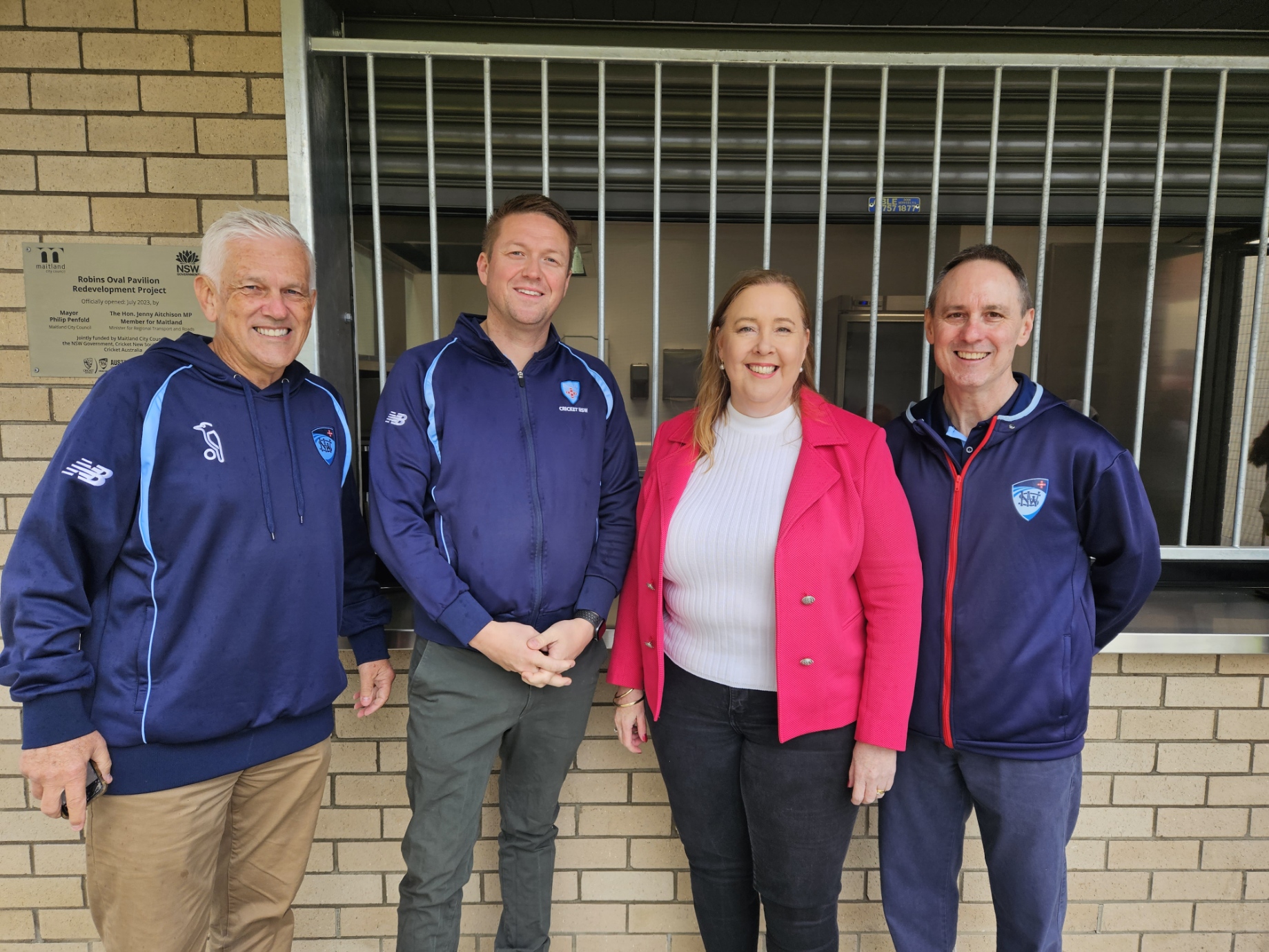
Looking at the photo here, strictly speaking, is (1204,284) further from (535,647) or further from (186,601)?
(186,601)

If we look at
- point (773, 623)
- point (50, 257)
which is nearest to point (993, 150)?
point (773, 623)

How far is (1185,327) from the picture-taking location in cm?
407

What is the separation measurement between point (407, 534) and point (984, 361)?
51.8 inches

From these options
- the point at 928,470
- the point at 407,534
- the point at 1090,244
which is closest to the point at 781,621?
the point at 928,470

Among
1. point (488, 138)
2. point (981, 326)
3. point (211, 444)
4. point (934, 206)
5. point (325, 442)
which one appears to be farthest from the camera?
point (934, 206)

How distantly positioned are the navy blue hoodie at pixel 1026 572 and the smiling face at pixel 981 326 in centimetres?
10

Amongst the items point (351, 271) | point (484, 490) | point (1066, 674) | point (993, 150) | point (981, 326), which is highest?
point (993, 150)

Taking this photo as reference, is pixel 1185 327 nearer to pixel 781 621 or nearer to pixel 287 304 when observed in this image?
pixel 781 621

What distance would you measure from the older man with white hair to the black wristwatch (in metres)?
0.55

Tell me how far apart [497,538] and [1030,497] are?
1.16m

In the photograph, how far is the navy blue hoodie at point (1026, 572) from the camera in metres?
1.56

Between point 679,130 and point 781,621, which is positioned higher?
point 679,130

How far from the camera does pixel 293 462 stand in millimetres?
1588

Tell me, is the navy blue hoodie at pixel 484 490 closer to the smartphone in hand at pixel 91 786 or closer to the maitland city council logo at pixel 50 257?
the smartphone in hand at pixel 91 786
